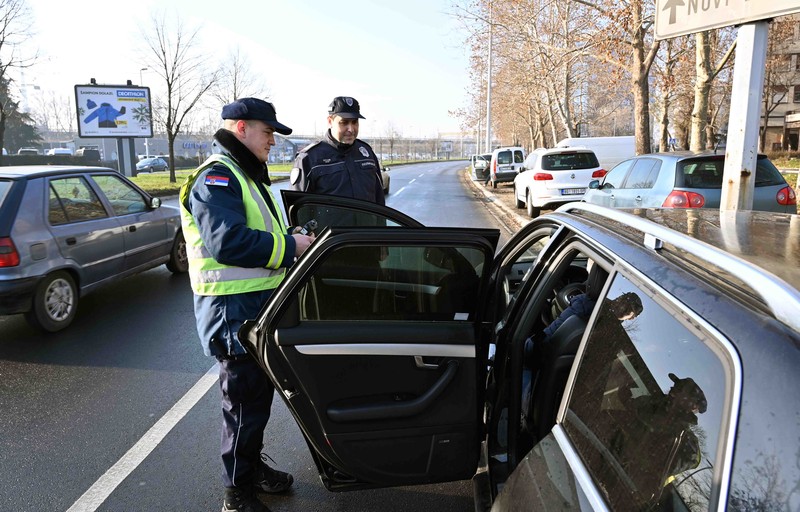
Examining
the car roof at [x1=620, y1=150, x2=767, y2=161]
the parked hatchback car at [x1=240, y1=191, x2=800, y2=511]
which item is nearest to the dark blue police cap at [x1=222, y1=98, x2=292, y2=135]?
the parked hatchback car at [x1=240, y1=191, x2=800, y2=511]

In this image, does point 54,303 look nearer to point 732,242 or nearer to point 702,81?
point 732,242

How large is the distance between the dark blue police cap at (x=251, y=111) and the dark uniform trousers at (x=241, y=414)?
3.54ft

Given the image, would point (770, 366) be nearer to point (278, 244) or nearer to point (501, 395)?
point (501, 395)

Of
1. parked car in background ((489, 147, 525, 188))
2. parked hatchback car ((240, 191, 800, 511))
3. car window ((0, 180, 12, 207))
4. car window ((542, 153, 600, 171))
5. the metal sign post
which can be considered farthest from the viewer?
parked car in background ((489, 147, 525, 188))

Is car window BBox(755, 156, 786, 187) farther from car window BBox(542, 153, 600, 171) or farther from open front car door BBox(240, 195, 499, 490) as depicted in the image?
car window BBox(542, 153, 600, 171)

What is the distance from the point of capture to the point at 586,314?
2.38 meters

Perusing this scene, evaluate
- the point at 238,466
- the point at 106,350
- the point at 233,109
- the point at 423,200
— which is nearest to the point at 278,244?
the point at 233,109

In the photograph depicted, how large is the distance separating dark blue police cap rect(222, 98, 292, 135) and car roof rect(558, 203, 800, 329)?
1485 mm

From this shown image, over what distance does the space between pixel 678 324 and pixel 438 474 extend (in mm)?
1267

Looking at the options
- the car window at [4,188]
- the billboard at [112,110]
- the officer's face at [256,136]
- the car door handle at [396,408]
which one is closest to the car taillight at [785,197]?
the car door handle at [396,408]

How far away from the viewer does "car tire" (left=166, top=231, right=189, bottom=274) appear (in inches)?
298

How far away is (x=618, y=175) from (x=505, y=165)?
57.1 feet

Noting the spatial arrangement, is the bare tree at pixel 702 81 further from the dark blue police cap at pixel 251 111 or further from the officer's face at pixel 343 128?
the dark blue police cap at pixel 251 111

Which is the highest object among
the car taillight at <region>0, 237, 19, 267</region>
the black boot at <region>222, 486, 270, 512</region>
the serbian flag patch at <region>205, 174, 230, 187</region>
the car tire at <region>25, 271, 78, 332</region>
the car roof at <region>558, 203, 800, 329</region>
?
the serbian flag patch at <region>205, 174, 230, 187</region>
